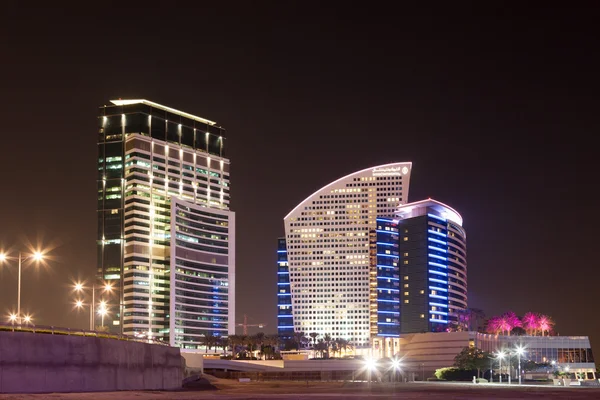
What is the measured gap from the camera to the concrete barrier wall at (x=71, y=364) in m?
47.1

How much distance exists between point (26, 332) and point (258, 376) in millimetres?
148961

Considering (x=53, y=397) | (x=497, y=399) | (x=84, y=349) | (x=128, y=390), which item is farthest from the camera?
(x=497, y=399)

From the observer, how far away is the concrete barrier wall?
47.1m

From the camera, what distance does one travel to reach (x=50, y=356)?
50312mm

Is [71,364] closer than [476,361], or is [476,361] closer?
[71,364]

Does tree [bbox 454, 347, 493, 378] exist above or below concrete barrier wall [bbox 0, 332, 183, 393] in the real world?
below

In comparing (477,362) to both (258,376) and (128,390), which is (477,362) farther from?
(128,390)

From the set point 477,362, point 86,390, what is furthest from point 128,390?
point 477,362

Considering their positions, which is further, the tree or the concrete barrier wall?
the tree

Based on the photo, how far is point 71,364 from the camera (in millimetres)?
52469

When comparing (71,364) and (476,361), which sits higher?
(71,364)

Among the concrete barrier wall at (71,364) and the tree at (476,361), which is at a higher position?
the concrete barrier wall at (71,364)

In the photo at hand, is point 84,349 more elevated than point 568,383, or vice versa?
point 84,349

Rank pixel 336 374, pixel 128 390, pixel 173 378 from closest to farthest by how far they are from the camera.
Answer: pixel 128 390
pixel 173 378
pixel 336 374
